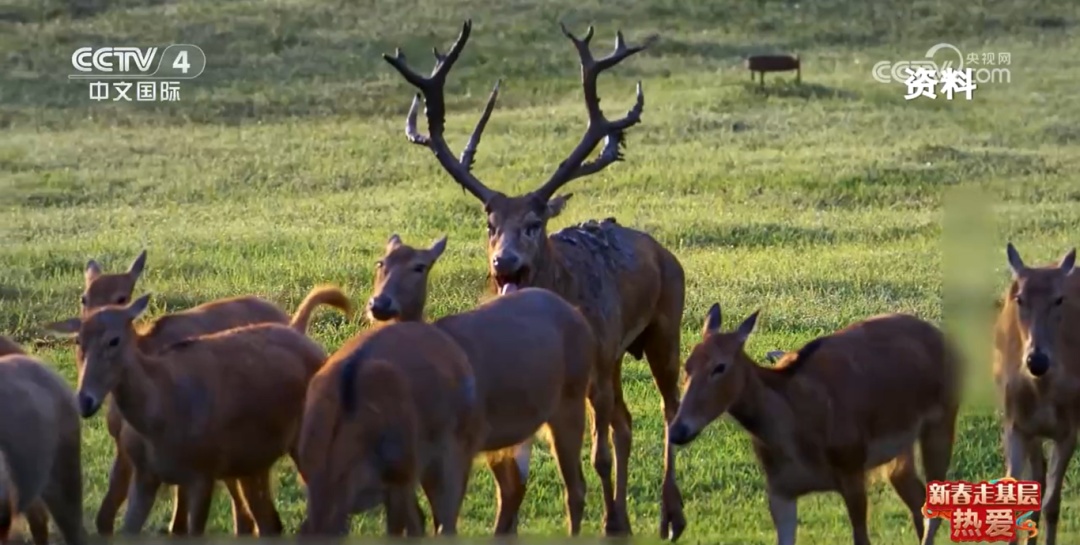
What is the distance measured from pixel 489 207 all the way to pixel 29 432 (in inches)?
153

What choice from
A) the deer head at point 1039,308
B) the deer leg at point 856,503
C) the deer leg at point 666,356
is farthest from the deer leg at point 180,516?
the deer head at point 1039,308

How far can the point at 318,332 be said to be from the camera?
17969 mm

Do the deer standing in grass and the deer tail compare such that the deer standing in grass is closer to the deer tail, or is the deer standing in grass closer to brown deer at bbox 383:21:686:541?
the deer tail

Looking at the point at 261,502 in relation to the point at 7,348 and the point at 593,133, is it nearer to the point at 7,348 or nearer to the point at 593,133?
the point at 7,348

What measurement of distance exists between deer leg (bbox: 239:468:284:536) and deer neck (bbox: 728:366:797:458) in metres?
2.58

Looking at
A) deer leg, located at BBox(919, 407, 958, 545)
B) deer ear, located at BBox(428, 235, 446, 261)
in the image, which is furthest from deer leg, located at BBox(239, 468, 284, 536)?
deer leg, located at BBox(919, 407, 958, 545)

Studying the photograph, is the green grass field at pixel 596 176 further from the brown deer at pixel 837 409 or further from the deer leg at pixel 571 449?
the brown deer at pixel 837 409

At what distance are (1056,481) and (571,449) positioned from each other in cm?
294

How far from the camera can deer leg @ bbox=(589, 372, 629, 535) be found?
12.5 m

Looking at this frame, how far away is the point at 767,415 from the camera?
1114 centimetres

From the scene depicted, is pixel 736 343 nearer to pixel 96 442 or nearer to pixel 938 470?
pixel 938 470

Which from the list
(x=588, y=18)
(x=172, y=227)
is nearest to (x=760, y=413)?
(x=172, y=227)

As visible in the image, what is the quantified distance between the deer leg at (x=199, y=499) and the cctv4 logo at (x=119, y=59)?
34350 mm

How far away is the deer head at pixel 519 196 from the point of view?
12773 mm
